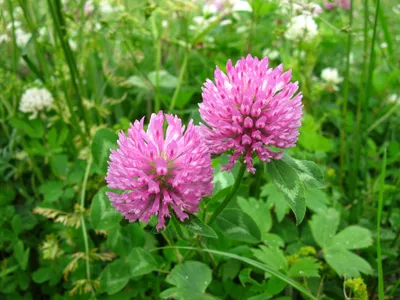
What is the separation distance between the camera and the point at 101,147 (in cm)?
135

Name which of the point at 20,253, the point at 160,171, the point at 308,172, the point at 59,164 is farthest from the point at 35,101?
the point at 308,172

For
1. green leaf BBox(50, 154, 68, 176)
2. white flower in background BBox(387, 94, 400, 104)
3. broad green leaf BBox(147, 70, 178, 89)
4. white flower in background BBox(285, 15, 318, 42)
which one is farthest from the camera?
white flower in background BBox(387, 94, 400, 104)

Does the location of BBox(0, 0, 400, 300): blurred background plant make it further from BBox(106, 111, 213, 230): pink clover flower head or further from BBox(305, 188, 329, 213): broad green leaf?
BBox(106, 111, 213, 230): pink clover flower head

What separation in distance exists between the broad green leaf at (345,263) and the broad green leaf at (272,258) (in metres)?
0.15

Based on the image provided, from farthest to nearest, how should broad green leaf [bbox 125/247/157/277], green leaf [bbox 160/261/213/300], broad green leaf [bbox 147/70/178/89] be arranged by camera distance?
broad green leaf [bbox 147/70/178/89], broad green leaf [bbox 125/247/157/277], green leaf [bbox 160/261/213/300]

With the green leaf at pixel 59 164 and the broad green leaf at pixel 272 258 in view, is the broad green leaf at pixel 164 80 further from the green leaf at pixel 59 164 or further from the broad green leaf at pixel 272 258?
the broad green leaf at pixel 272 258

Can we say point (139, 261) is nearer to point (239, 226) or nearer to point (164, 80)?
point (239, 226)

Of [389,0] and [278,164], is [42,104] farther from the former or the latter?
[389,0]

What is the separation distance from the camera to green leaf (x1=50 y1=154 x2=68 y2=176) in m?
1.71

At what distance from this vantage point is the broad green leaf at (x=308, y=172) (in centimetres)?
98

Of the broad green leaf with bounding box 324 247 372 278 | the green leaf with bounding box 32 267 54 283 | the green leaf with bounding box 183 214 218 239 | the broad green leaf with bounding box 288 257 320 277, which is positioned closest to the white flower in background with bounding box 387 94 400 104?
the broad green leaf with bounding box 324 247 372 278

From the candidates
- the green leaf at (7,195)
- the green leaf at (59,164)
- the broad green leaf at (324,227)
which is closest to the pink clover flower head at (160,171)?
the broad green leaf at (324,227)

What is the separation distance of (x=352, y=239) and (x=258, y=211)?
12.0 inches

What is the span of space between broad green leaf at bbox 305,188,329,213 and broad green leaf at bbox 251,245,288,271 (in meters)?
0.24
